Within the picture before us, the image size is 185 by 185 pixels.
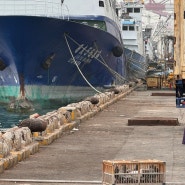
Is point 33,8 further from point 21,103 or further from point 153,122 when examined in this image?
point 153,122

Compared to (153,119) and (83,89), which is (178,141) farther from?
(83,89)

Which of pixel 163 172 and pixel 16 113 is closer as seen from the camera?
pixel 163 172

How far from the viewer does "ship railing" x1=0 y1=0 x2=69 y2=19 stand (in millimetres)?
29031

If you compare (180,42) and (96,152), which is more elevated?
(180,42)

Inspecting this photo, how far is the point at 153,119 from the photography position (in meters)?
18.4

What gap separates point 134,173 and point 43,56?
18.7 m

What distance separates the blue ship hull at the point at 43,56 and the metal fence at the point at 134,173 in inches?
701

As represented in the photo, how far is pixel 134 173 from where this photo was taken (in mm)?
8242

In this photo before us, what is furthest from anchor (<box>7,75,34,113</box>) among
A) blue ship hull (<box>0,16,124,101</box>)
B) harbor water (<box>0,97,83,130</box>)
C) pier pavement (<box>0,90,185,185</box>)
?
pier pavement (<box>0,90,185,185</box>)

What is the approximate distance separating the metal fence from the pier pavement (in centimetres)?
83

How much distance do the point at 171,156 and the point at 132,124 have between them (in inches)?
240

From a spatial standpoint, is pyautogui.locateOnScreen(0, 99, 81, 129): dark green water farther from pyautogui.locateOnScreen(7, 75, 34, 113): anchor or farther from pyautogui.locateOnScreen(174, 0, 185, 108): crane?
pyautogui.locateOnScreen(174, 0, 185, 108): crane

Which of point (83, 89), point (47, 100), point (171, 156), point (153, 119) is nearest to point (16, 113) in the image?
point (47, 100)

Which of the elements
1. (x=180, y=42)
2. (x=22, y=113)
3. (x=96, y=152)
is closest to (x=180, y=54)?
(x=180, y=42)
